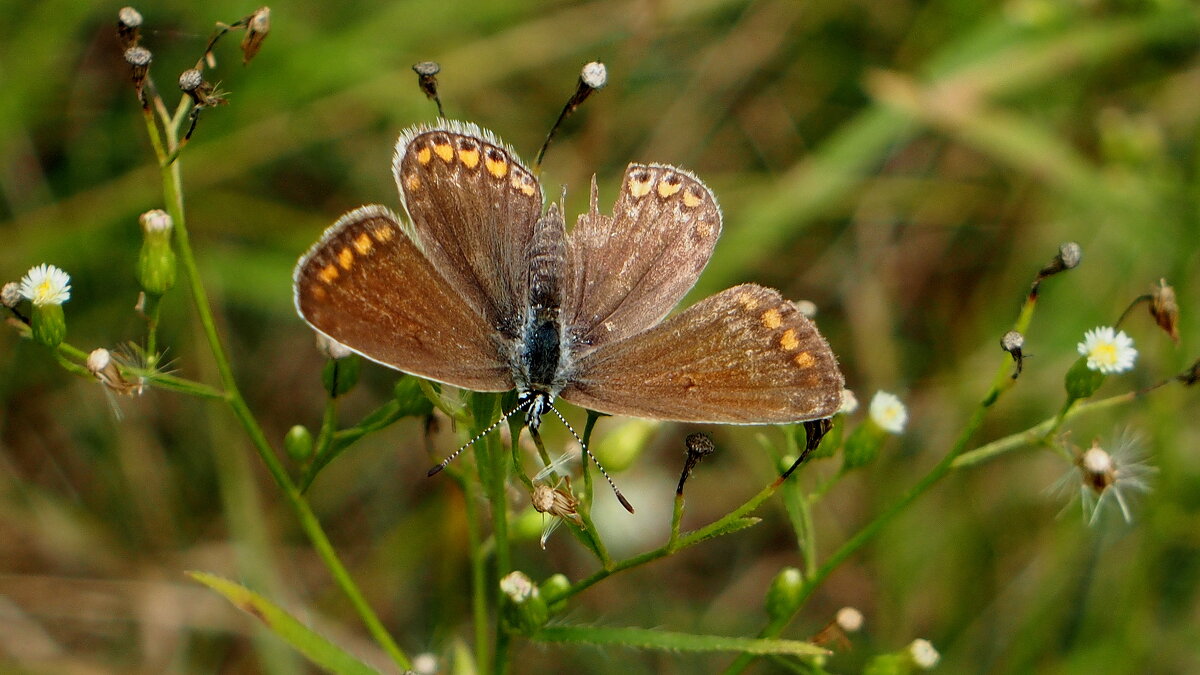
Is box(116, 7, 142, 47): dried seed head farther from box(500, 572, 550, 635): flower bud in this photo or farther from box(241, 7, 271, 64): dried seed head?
box(500, 572, 550, 635): flower bud

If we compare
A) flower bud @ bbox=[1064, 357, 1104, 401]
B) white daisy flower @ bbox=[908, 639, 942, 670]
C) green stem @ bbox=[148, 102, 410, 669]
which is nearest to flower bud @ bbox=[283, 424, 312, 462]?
green stem @ bbox=[148, 102, 410, 669]

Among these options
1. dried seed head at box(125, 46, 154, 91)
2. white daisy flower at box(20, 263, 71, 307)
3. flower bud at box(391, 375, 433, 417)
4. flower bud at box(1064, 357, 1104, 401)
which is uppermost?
dried seed head at box(125, 46, 154, 91)

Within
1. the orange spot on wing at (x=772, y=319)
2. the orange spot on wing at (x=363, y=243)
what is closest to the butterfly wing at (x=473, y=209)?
the orange spot on wing at (x=363, y=243)

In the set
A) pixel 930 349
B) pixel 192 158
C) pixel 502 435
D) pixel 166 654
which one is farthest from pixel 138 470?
pixel 930 349

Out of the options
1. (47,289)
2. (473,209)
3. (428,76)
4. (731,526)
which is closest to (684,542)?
(731,526)

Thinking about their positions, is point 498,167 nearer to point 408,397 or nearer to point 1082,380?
point 408,397

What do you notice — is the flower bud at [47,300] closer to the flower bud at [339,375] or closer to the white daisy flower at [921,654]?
the flower bud at [339,375]
